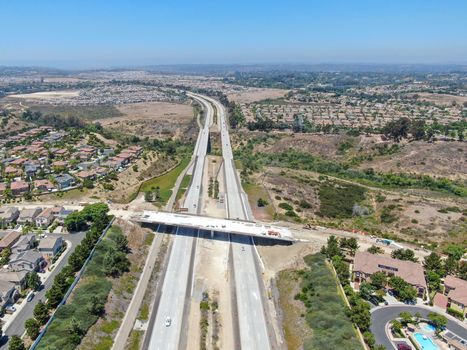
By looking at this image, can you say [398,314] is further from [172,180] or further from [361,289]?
[172,180]

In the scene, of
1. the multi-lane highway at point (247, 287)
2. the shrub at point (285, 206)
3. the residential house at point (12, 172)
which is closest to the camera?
the multi-lane highway at point (247, 287)

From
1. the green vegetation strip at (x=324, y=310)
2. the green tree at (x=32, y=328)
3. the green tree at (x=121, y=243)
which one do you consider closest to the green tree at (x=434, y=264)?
the green vegetation strip at (x=324, y=310)

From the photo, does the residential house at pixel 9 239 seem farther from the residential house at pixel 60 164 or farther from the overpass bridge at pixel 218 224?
→ the residential house at pixel 60 164

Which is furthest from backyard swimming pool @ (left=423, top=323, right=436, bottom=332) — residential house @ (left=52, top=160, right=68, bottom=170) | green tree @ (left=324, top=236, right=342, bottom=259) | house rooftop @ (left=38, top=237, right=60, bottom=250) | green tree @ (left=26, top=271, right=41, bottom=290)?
residential house @ (left=52, top=160, right=68, bottom=170)

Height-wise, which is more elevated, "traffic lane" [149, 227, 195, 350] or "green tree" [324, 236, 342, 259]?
"green tree" [324, 236, 342, 259]

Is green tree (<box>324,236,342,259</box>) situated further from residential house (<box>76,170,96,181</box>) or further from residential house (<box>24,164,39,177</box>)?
residential house (<box>24,164,39,177</box>)

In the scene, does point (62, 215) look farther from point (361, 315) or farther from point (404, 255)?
point (404, 255)

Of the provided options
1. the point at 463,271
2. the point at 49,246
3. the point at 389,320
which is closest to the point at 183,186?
the point at 49,246
